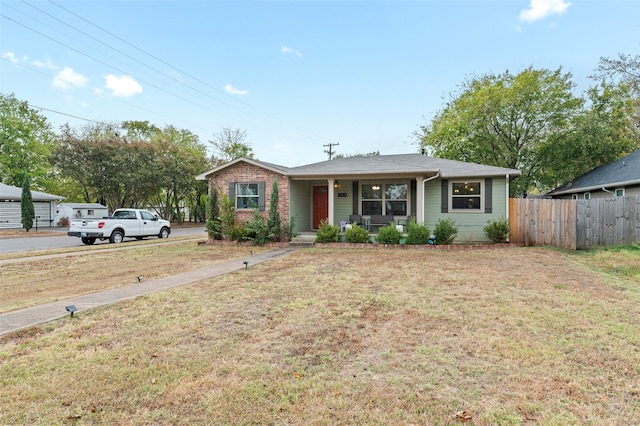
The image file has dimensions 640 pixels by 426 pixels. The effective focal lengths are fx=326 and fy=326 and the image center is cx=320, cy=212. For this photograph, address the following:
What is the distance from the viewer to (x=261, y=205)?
1355 centimetres

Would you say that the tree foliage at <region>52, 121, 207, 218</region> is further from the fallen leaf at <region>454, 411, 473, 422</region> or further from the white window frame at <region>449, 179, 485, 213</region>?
the fallen leaf at <region>454, 411, 473, 422</region>

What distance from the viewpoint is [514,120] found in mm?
21297

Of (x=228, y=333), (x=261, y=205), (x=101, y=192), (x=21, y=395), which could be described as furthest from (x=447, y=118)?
(x=101, y=192)

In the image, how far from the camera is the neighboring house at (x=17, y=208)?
79.9 feet

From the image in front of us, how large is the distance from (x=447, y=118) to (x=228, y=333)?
24.9 m

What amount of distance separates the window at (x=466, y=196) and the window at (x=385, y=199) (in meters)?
1.92

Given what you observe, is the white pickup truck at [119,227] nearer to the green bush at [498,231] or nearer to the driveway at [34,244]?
the driveway at [34,244]

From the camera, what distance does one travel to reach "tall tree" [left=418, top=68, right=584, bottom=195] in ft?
66.0

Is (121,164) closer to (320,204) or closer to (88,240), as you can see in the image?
(88,240)

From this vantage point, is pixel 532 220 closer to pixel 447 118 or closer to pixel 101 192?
pixel 447 118

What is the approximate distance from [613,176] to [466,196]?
812 cm

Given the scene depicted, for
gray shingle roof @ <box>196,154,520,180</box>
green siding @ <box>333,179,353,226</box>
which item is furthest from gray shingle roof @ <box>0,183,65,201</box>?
green siding @ <box>333,179,353,226</box>

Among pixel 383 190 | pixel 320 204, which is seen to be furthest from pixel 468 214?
pixel 320 204

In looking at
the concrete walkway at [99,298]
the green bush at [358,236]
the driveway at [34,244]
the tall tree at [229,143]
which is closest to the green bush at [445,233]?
the green bush at [358,236]
